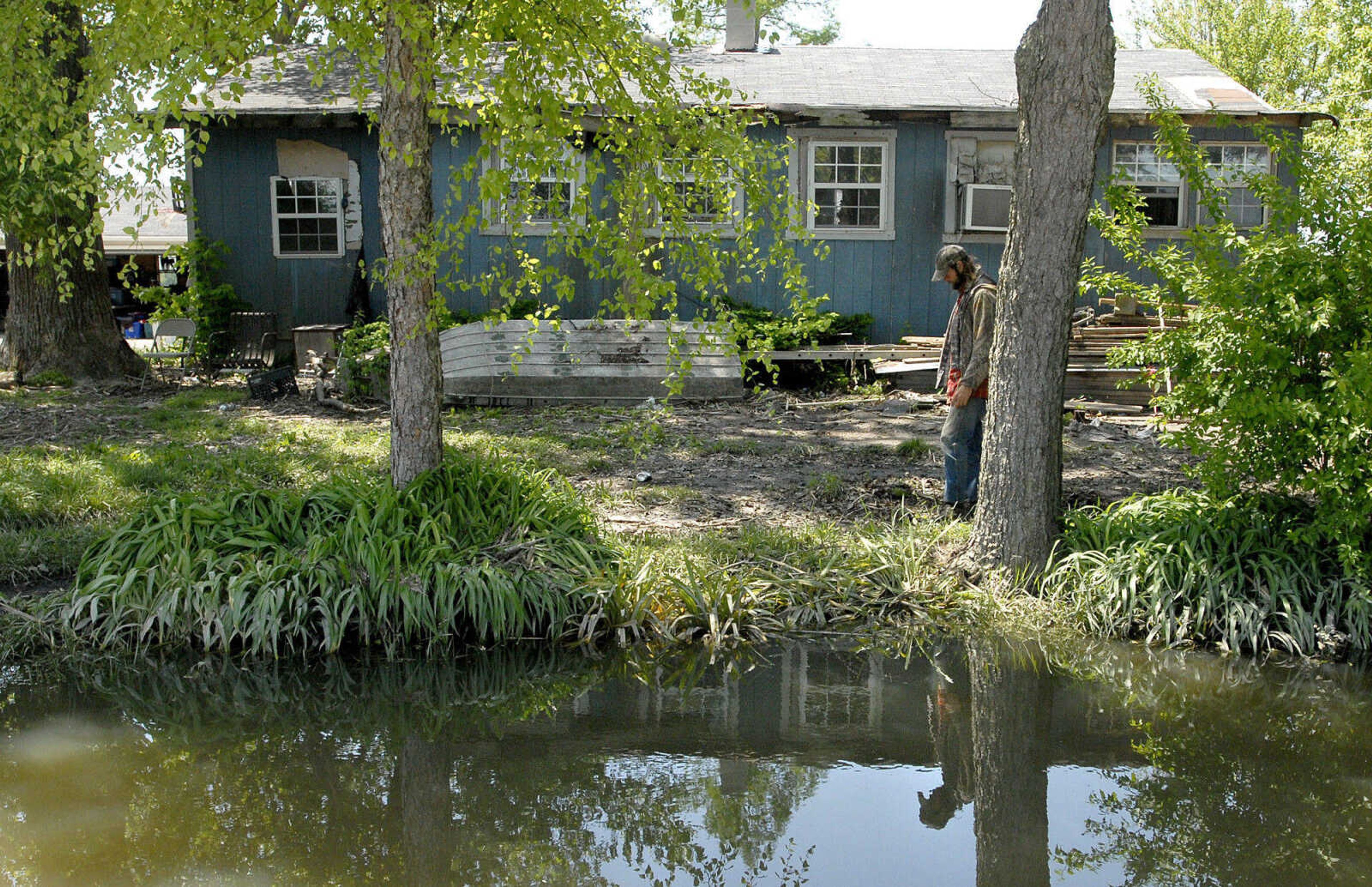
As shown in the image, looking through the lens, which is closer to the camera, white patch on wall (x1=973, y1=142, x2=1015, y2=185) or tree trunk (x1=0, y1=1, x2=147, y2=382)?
tree trunk (x1=0, y1=1, x2=147, y2=382)

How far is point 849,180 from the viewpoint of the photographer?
15.7 meters

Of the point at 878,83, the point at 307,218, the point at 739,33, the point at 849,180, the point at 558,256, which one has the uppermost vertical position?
the point at 739,33

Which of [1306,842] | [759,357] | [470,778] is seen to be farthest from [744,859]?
[759,357]

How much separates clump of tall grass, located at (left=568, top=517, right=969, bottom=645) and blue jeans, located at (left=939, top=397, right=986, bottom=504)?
25.2 inches

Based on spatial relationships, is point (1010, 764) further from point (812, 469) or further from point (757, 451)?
point (757, 451)

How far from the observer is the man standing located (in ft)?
25.3

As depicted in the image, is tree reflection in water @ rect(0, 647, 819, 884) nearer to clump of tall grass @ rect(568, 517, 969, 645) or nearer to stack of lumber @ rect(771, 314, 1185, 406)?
clump of tall grass @ rect(568, 517, 969, 645)

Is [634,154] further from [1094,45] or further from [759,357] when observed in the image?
[1094,45]

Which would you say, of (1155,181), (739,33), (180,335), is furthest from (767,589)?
(739,33)

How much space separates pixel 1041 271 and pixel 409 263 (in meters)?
3.55

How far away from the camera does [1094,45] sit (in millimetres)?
6340

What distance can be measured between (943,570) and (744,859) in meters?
3.25

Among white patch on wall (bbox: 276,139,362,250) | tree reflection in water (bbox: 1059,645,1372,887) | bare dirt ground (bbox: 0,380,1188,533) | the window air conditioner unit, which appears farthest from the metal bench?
tree reflection in water (bbox: 1059,645,1372,887)

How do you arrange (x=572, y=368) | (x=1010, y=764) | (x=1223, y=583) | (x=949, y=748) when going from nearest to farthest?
1. (x=1010, y=764)
2. (x=949, y=748)
3. (x=1223, y=583)
4. (x=572, y=368)
